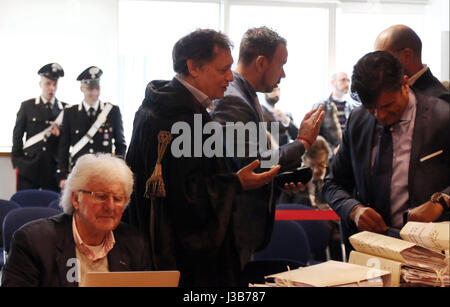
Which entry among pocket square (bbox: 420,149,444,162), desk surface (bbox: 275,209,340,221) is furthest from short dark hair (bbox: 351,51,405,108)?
desk surface (bbox: 275,209,340,221)

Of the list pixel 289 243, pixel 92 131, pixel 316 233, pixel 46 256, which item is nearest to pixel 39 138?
pixel 92 131

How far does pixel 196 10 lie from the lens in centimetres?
605

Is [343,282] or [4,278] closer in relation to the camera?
[343,282]

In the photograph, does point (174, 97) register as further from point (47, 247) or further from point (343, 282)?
point (343, 282)

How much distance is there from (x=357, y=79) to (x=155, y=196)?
0.75 metres

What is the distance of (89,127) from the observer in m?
5.12

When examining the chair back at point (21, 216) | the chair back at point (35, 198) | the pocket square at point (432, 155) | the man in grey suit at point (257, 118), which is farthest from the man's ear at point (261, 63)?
the chair back at point (35, 198)

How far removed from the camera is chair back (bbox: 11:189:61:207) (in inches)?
169

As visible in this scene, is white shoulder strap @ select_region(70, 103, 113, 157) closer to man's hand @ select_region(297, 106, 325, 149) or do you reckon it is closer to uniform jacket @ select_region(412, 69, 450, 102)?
man's hand @ select_region(297, 106, 325, 149)

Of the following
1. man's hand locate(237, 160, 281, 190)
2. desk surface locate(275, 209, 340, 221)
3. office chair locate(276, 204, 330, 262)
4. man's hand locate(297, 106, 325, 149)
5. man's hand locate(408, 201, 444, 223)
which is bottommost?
office chair locate(276, 204, 330, 262)

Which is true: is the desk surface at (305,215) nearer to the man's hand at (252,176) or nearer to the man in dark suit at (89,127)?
the man in dark suit at (89,127)

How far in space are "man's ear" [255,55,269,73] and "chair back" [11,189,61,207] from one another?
7.38 feet

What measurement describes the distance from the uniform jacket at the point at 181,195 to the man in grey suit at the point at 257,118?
0.14 meters
